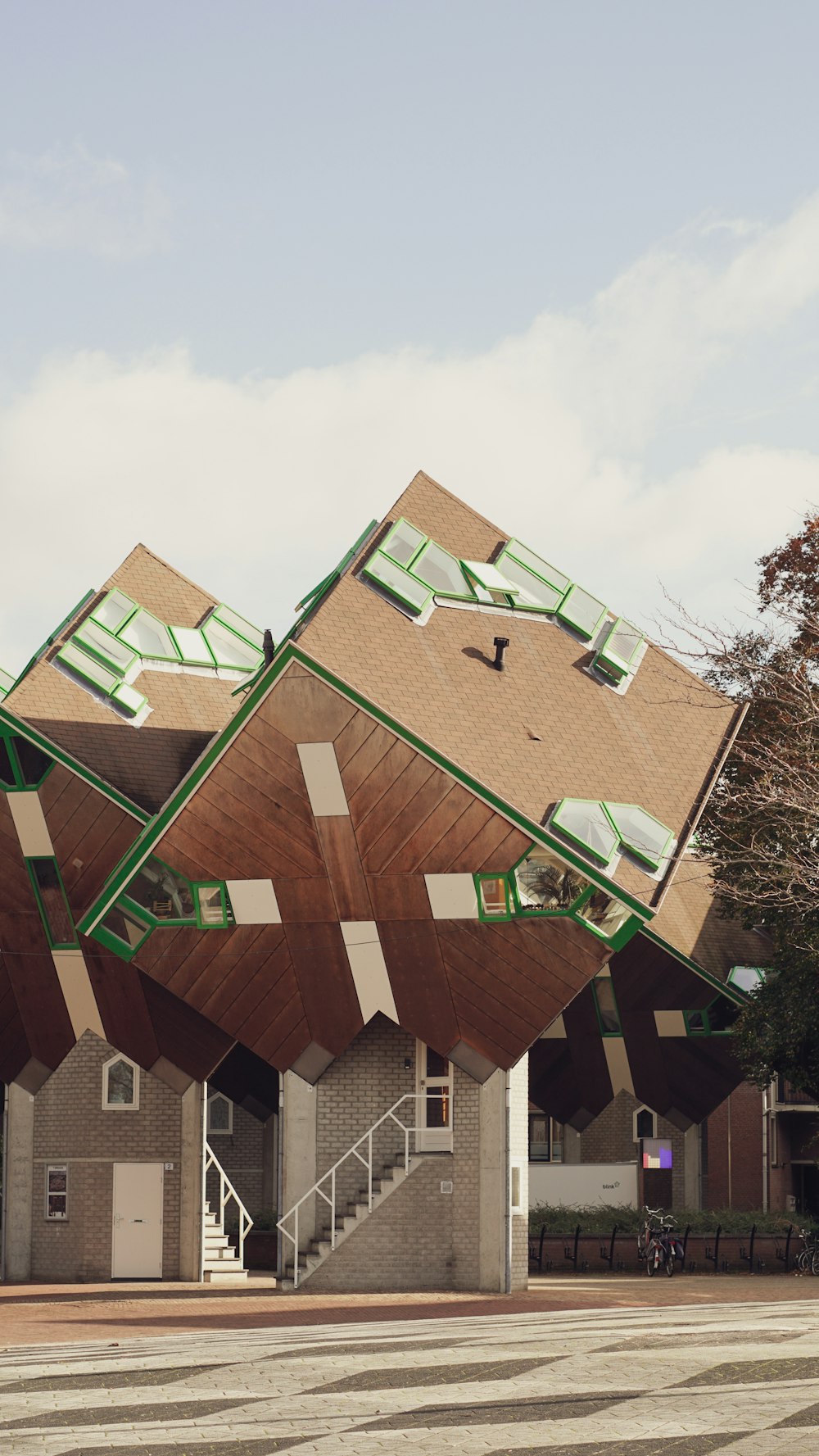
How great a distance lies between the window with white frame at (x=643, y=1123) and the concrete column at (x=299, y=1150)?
635 inches

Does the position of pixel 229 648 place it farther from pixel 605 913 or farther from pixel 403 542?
pixel 605 913

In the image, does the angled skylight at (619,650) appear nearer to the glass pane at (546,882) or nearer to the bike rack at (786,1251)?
the glass pane at (546,882)

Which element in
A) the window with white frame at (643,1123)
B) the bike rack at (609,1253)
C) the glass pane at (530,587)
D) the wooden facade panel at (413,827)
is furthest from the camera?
the window with white frame at (643,1123)

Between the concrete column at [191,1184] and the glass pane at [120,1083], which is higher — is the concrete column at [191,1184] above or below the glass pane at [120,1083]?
below

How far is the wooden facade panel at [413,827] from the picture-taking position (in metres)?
27.9

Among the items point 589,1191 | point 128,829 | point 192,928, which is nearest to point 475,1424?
point 192,928

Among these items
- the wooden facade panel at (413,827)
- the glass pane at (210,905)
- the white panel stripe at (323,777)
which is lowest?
the glass pane at (210,905)

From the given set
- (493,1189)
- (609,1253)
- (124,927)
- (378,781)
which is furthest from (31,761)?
(609,1253)

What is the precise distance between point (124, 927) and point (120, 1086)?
4.60 metres

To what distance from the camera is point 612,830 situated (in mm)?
29422

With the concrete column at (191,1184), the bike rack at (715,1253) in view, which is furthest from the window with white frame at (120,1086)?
the bike rack at (715,1253)

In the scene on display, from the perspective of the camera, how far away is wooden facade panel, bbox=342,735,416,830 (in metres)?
27.9

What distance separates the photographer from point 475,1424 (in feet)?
43.9

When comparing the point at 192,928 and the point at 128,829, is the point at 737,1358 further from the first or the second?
the point at 128,829
